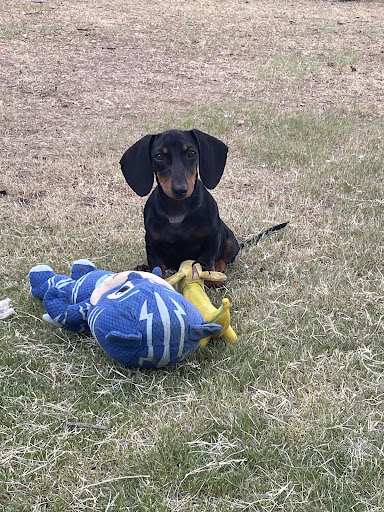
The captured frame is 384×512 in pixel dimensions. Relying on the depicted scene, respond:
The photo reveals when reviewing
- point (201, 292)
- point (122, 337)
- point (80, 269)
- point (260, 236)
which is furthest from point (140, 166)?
point (122, 337)

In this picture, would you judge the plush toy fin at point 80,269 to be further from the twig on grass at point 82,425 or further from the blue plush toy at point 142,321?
the twig on grass at point 82,425

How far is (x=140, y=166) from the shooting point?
10.3 feet

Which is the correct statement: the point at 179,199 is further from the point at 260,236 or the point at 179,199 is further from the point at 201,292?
the point at 260,236

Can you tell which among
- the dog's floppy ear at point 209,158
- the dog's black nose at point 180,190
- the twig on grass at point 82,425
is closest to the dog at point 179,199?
the dog's floppy ear at point 209,158

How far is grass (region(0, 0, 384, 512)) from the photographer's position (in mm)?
1942

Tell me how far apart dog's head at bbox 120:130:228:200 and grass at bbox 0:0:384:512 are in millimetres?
637

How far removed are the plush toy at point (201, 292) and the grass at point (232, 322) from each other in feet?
0.23

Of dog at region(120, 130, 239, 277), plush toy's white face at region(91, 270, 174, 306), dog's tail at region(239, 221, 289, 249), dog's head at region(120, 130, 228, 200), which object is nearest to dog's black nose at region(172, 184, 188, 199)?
dog's head at region(120, 130, 228, 200)

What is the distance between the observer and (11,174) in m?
5.09

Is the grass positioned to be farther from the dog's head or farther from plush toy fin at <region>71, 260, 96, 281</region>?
the dog's head

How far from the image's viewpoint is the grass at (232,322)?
194 cm

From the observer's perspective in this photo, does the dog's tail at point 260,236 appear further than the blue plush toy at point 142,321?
Yes

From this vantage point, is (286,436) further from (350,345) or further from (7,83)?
(7,83)

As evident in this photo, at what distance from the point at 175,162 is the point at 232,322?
859mm
